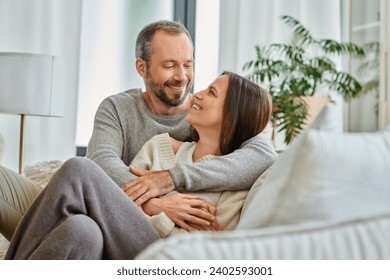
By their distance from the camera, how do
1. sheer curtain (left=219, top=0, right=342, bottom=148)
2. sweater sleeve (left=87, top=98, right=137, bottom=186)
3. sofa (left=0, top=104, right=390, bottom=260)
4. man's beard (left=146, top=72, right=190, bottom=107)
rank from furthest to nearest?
sheer curtain (left=219, top=0, right=342, bottom=148) → man's beard (left=146, top=72, right=190, bottom=107) → sweater sleeve (left=87, top=98, right=137, bottom=186) → sofa (left=0, top=104, right=390, bottom=260)

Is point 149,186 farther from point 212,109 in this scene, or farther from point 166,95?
point 166,95

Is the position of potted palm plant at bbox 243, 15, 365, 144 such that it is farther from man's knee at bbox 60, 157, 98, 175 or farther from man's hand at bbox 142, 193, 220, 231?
man's knee at bbox 60, 157, 98, 175

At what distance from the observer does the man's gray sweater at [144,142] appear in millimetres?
1843

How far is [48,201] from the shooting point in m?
1.39

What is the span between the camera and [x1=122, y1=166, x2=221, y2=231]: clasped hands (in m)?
1.75

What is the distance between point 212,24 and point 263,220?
13.8 ft

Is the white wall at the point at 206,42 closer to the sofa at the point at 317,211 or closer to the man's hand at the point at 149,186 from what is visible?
the man's hand at the point at 149,186

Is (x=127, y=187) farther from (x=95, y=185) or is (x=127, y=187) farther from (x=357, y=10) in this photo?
(x=357, y=10)

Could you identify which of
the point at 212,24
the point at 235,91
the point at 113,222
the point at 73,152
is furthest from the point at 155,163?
the point at 212,24

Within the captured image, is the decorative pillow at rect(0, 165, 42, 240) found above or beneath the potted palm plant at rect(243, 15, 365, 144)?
beneath

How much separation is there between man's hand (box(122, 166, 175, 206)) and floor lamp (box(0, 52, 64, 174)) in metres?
1.82

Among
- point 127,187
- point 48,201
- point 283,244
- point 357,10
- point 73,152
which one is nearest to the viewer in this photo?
point 283,244

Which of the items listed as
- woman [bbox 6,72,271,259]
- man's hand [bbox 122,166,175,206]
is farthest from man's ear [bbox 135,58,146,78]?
woman [bbox 6,72,271,259]

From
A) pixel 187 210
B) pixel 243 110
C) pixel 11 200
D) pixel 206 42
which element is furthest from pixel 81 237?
pixel 206 42
